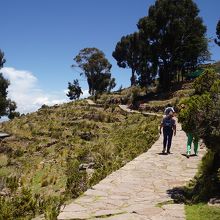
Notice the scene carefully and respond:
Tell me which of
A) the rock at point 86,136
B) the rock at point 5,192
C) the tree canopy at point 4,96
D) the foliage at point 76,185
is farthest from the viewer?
the tree canopy at point 4,96

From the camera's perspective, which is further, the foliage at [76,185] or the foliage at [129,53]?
the foliage at [129,53]

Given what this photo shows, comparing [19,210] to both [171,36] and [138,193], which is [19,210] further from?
[171,36]

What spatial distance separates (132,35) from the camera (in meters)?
64.9

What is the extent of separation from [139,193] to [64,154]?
1276cm

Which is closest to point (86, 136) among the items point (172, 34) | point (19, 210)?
point (19, 210)

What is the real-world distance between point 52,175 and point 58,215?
9006 mm

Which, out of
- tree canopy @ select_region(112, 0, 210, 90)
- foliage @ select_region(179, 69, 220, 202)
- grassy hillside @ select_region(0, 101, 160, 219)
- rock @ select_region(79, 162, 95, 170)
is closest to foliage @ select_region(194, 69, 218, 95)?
foliage @ select_region(179, 69, 220, 202)

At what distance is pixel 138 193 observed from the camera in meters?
8.82

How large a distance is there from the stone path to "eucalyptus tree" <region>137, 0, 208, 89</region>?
1371 inches

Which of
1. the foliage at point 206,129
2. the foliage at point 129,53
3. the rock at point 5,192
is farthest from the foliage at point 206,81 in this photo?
the foliage at point 129,53

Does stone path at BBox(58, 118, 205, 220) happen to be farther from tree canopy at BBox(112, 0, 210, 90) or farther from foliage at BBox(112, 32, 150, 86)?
foliage at BBox(112, 32, 150, 86)

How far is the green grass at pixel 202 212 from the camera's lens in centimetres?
683

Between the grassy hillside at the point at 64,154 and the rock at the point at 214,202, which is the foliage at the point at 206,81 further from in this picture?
the grassy hillside at the point at 64,154

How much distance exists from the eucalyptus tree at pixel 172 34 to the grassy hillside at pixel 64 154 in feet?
34.9
